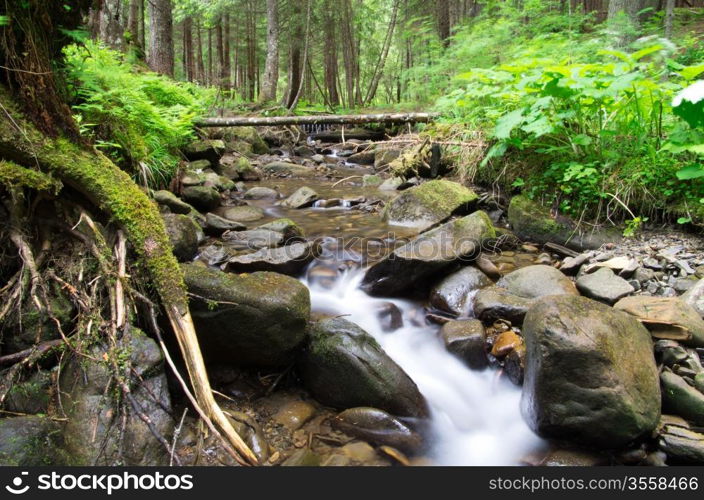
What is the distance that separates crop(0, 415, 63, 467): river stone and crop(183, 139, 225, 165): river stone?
7422mm

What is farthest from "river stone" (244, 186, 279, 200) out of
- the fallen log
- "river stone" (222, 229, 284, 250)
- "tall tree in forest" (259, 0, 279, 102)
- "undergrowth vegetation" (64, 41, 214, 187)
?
"tall tree in forest" (259, 0, 279, 102)

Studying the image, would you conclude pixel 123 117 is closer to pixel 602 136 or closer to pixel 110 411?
pixel 110 411

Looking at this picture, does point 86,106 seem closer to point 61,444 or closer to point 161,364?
point 161,364

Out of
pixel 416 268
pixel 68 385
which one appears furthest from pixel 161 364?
pixel 416 268

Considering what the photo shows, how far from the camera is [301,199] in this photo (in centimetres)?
792

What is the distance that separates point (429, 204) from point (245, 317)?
12.9 feet

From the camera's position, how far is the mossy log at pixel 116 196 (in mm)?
2559

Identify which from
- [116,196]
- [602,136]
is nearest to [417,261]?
[602,136]

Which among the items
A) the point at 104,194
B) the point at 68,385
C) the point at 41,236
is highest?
the point at 104,194

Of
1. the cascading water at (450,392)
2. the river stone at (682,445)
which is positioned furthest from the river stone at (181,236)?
the river stone at (682,445)

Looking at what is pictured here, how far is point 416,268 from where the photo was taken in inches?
184

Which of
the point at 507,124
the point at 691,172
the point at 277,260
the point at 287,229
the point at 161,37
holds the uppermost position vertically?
the point at 161,37

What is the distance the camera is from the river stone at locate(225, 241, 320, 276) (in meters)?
4.65

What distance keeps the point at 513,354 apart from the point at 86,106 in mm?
4783
